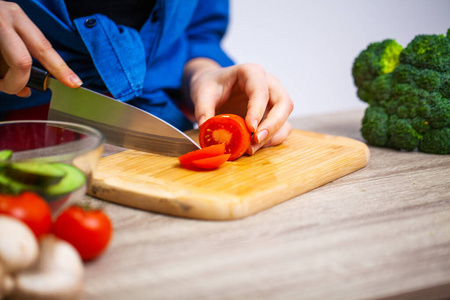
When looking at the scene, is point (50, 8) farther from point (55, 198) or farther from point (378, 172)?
point (378, 172)

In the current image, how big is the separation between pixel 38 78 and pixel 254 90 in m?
0.72

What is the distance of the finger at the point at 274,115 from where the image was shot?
4.62 ft

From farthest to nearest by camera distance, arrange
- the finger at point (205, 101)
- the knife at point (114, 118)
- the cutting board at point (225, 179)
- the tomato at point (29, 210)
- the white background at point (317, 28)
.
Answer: the white background at point (317, 28) → the finger at point (205, 101) → the knife at point (114, 118) → the cutting board at point (225, 179) → the tomato at point (29, 210)

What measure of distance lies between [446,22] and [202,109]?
4.50 m

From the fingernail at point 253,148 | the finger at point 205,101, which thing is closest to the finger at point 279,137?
the fingernail at point 253,148

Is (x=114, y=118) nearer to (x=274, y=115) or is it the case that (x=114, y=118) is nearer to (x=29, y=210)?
(x=274, y=115)

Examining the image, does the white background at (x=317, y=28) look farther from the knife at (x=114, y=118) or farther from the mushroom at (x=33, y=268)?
the mushroom at (x=33, y=268)

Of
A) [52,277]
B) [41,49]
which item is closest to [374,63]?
[41,49]

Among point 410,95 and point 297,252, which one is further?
point 410,95

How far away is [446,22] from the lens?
4910 millimetres

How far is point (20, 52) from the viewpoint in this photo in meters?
1.29

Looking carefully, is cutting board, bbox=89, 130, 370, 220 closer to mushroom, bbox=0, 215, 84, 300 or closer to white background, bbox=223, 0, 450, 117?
mushroom, bbox=0, 215, 84, 300

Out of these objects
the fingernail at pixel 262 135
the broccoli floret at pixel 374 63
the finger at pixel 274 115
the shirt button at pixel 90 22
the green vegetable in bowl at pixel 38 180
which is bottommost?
the green vegetable in bowl at pixel 38 180

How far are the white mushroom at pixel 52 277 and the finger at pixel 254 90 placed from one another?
0.82 meters
